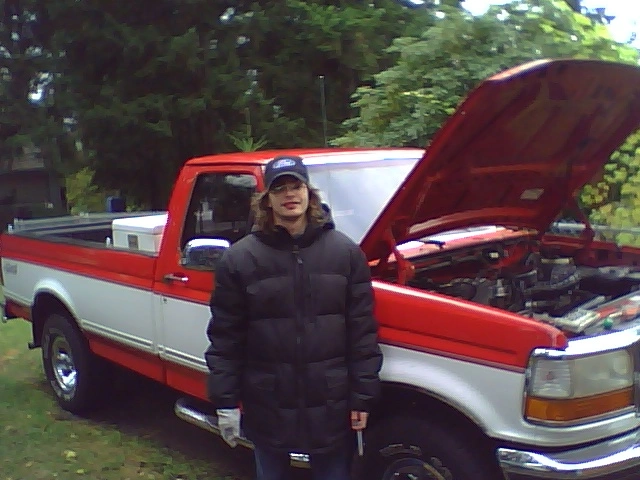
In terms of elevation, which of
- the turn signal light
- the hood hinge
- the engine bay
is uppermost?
the hood hinge

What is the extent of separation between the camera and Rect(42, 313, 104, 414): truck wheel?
5.57m

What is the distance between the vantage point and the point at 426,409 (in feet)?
11.0

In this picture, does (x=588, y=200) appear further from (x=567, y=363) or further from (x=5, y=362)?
(x=5, y=362)

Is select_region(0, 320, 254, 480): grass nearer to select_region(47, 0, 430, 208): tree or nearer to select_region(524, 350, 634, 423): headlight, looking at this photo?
select_region(524, 350, 634, 423): headlight

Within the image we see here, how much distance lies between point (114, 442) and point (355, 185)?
8.29 feet

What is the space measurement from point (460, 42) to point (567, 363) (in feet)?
18.8

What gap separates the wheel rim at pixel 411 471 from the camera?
3201 mm

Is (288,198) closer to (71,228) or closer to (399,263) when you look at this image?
(399,263)

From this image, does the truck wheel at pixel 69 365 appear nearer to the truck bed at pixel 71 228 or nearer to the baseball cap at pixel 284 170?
the truck bed at pixel 71 228

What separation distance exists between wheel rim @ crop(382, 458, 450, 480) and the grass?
1.47 metres

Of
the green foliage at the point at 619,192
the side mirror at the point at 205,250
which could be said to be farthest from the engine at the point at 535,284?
the green foliage at the point at 619,192

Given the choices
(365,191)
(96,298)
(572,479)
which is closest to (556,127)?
(365,191)

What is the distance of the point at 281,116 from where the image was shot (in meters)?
14.2

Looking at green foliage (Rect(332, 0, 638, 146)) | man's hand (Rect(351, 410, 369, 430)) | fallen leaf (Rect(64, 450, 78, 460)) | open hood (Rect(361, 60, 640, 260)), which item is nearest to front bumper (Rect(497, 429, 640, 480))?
man's hand (Rect(351, 410, 369, 430))
